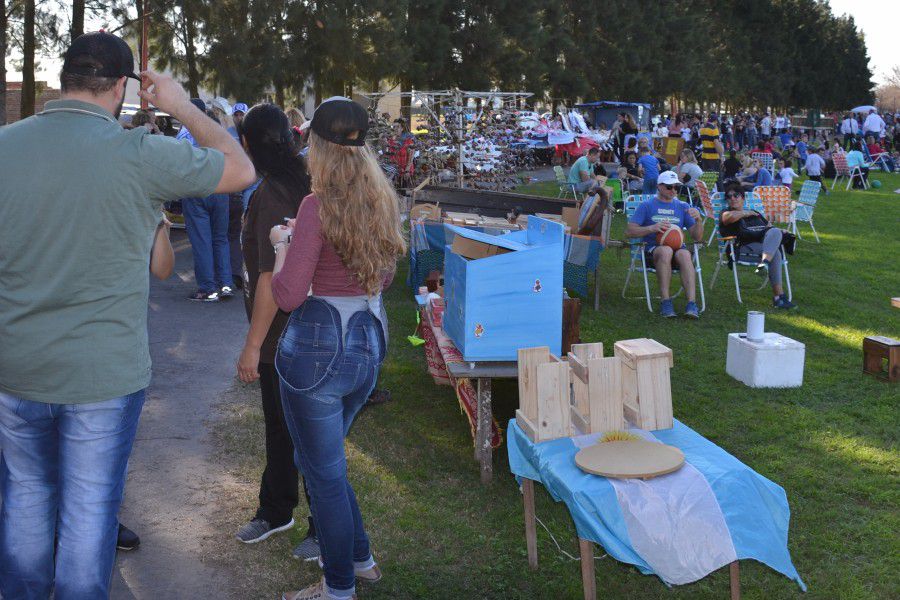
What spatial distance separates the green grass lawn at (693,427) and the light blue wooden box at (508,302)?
2.48ft


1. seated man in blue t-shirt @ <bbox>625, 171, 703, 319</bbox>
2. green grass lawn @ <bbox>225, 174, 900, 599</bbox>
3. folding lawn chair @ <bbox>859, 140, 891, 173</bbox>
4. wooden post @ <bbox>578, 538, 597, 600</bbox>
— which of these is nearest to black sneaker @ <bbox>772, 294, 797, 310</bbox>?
green grass lawn @ <bbox>225, 174, 900, 599</bbox>

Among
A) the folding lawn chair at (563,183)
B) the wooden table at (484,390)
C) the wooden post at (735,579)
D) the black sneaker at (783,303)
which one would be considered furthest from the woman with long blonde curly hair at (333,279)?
the folding lawn chair at (563,183)

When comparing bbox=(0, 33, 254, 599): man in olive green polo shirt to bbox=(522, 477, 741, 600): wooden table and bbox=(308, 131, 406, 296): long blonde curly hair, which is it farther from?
bbox=(522, 477, 741, 600): wooden table

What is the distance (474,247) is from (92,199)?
301 cm

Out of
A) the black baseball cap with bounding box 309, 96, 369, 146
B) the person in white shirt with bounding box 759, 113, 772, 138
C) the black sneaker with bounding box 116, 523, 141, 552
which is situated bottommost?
the black sneaker with bounding box 116, 523, 141, 552

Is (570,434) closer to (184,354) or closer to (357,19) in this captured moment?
(184,354)

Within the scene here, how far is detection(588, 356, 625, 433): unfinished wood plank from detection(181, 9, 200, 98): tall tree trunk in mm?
18721

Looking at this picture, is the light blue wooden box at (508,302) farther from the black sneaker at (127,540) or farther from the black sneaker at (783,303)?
the black sneaker at (783,303)

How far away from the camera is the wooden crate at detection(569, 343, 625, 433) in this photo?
366 centimetres

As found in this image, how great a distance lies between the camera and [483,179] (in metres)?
16.1

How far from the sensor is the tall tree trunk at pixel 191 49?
20562mm

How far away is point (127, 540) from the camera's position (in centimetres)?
395

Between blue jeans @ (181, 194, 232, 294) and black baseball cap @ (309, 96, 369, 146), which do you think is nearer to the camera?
black baseball cap @ (309, 96, 369, 146)

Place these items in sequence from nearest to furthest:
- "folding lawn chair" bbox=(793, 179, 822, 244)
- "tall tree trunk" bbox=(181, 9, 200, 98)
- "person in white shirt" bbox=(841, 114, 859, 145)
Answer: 1. "folding lawn chair" bbox=(793, 179, 822, 244)
2. "tall tree trunk" bbox=(181, 9, 200, 98)
3. "person in white shirt" bbox=(841, 114, 859, 145)
